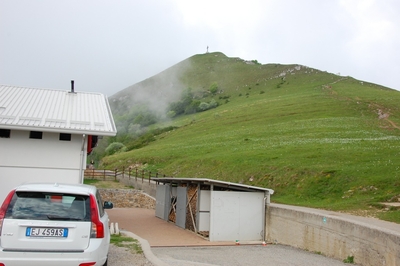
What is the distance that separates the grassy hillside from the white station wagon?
36.9 feet

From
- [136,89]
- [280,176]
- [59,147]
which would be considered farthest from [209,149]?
[136,89]

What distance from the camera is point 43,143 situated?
13.9m

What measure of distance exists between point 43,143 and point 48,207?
26.6ft

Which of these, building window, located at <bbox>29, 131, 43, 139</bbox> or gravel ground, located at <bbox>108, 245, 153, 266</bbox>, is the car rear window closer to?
gravel ground, located at <bbox>108, 245, 153, 266</bbox>

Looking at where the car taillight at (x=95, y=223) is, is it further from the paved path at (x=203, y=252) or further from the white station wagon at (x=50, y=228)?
the paved path at (x=203, y=252)

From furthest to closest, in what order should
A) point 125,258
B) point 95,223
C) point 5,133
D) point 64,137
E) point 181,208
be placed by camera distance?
point 181,208, point 64,137, point 5,133, point 125,258, point 95,223

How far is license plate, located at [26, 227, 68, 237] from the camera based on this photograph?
6.25m

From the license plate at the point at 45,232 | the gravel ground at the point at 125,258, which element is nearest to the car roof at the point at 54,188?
the license plate at the point at 45,232

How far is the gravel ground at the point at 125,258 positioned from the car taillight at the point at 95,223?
1918 millimetres

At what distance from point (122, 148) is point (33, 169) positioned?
175ft

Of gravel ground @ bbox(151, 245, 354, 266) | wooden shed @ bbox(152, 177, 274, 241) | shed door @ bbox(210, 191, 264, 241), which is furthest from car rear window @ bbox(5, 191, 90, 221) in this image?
shed door @ bbox(210, 191, 264, 241)

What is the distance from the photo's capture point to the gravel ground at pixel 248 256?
→ 39.0 feet

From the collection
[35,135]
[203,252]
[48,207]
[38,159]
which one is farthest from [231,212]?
[48,207]

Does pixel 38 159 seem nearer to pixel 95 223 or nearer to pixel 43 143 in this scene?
pixel 43 143
